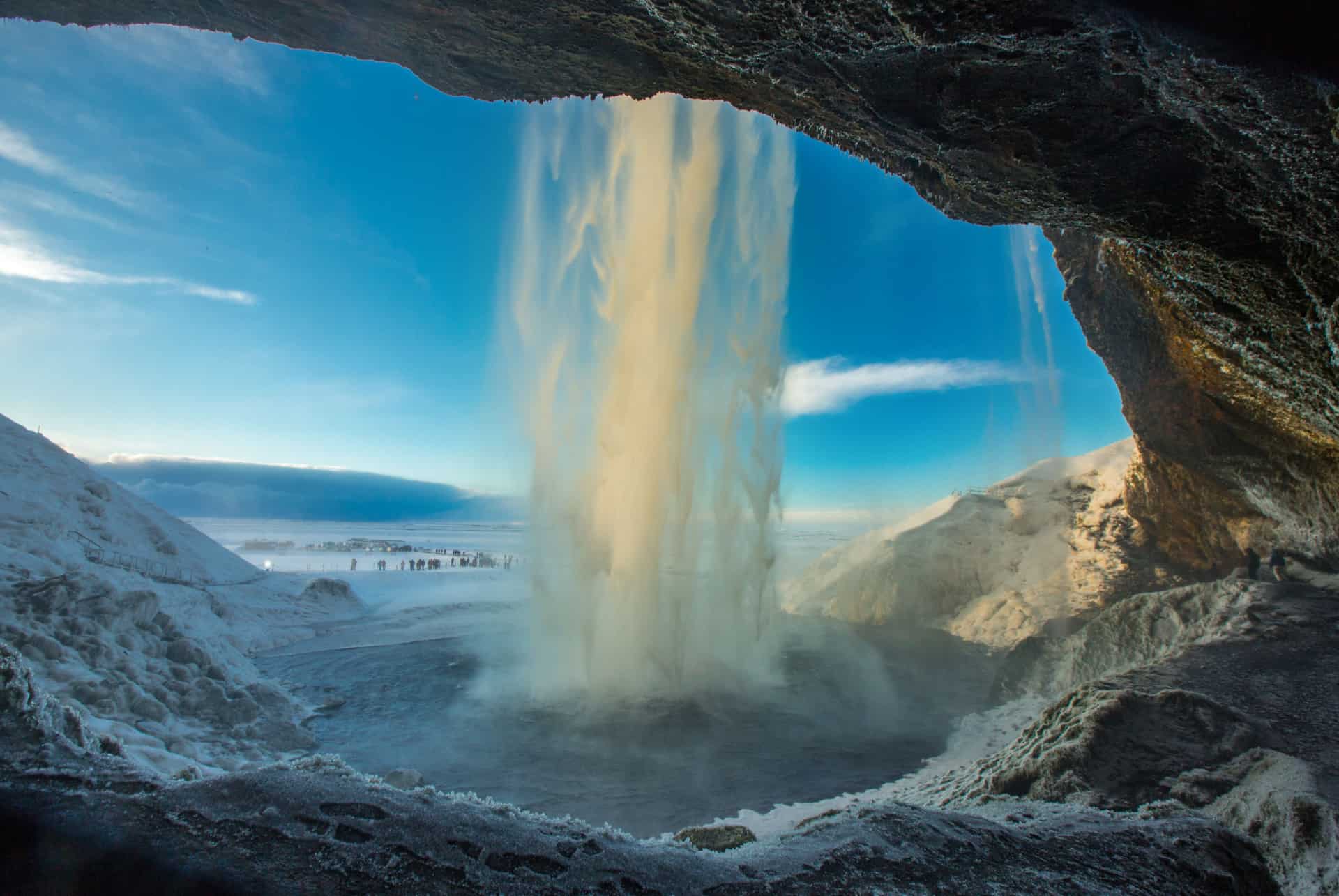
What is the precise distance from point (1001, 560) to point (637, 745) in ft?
63.5

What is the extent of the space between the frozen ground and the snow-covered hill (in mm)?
64

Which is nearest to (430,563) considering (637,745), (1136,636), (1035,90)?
(637,745)

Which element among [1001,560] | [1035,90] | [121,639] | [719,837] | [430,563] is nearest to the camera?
[1035,90]

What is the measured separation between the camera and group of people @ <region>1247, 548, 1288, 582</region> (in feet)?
35.1

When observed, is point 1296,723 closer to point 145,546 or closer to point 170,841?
point 170,841

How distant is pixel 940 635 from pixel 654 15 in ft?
79.2

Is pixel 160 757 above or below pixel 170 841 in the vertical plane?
below

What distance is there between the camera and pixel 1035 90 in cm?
320

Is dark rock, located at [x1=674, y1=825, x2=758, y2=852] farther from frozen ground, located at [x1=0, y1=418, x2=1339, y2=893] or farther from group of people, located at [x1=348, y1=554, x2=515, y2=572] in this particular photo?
group of people, located at [x1=348, y1=554, x2=515, y2=572]

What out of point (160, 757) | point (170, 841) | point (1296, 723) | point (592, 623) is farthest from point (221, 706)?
point (1296, 723)

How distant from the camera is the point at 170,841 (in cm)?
239

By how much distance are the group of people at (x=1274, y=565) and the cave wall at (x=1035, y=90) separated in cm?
701

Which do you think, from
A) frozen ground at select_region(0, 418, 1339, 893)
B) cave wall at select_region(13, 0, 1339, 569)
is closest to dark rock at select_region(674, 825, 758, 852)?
frozen ground at select_region(0, 418, 1339, 893)

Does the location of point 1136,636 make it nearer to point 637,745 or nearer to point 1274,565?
point 1274,565
